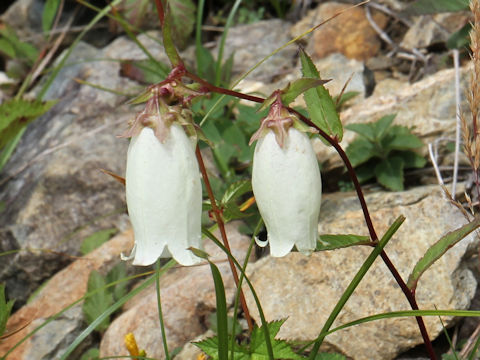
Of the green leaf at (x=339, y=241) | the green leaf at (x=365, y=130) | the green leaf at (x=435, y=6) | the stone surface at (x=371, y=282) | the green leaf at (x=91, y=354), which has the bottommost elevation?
the green leaf at (x=91, y=354)

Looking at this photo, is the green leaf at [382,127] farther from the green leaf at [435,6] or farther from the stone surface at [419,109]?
the green leaf at [435,6]

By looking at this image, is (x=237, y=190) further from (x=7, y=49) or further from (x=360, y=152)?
(x=7, y=49)

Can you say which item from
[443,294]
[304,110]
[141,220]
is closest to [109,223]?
[304,110]

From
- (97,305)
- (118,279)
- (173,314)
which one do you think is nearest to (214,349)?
(173,314)

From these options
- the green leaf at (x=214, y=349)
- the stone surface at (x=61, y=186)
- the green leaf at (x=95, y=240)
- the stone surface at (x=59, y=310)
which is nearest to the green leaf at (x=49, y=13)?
Answer: the stone surface at (x=61, y=186)

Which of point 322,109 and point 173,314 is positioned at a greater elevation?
point 322,109

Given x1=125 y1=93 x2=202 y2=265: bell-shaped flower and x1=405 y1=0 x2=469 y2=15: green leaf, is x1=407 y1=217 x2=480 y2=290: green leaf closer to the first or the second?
x1=125 y1=93 x2=202 y2=265: bell-shaped flower
